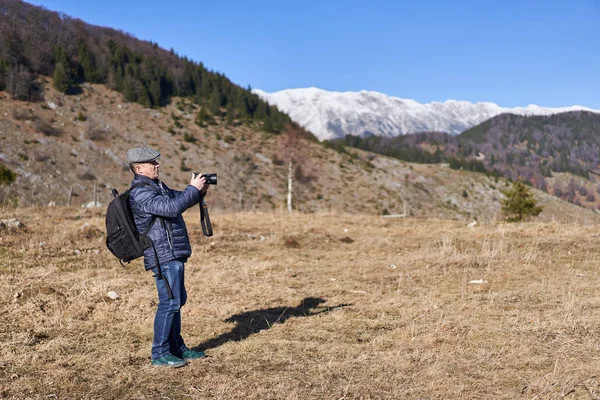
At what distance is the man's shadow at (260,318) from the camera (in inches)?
253

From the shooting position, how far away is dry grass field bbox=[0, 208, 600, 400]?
4773mm

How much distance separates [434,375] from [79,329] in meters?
5.03

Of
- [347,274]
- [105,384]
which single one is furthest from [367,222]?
[105,384]

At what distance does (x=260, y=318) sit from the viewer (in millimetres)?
7527

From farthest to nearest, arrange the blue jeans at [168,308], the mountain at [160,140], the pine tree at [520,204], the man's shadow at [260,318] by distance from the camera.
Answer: the mountain at [160,140]
the pine tree at [520,204]
the man's shadow at [260,318]
the blue jeans at [168,308]

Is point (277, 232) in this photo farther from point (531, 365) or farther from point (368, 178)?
point (368, 178)

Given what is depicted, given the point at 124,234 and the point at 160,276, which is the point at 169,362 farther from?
the point at 124,234

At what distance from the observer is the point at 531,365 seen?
5.26 m

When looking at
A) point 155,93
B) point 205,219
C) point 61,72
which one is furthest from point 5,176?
point 155,93

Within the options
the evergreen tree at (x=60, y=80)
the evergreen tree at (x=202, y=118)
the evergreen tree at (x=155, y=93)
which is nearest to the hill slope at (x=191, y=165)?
the evergreen tree at (x=202, y=118)

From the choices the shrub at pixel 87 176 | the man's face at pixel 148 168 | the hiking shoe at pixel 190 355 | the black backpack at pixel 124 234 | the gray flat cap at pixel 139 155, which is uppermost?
the shrub at pixel 87 176

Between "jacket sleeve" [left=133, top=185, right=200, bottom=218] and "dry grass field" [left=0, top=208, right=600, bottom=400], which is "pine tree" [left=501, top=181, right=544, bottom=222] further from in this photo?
"jacket sleeve" [left=133, top=185, right=200, bottom=218]

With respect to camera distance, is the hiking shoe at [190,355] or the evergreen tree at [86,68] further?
the evergreen tree at [86,68]

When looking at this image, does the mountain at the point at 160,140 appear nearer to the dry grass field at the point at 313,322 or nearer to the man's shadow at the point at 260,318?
the dry grass field at the point at 313,322
